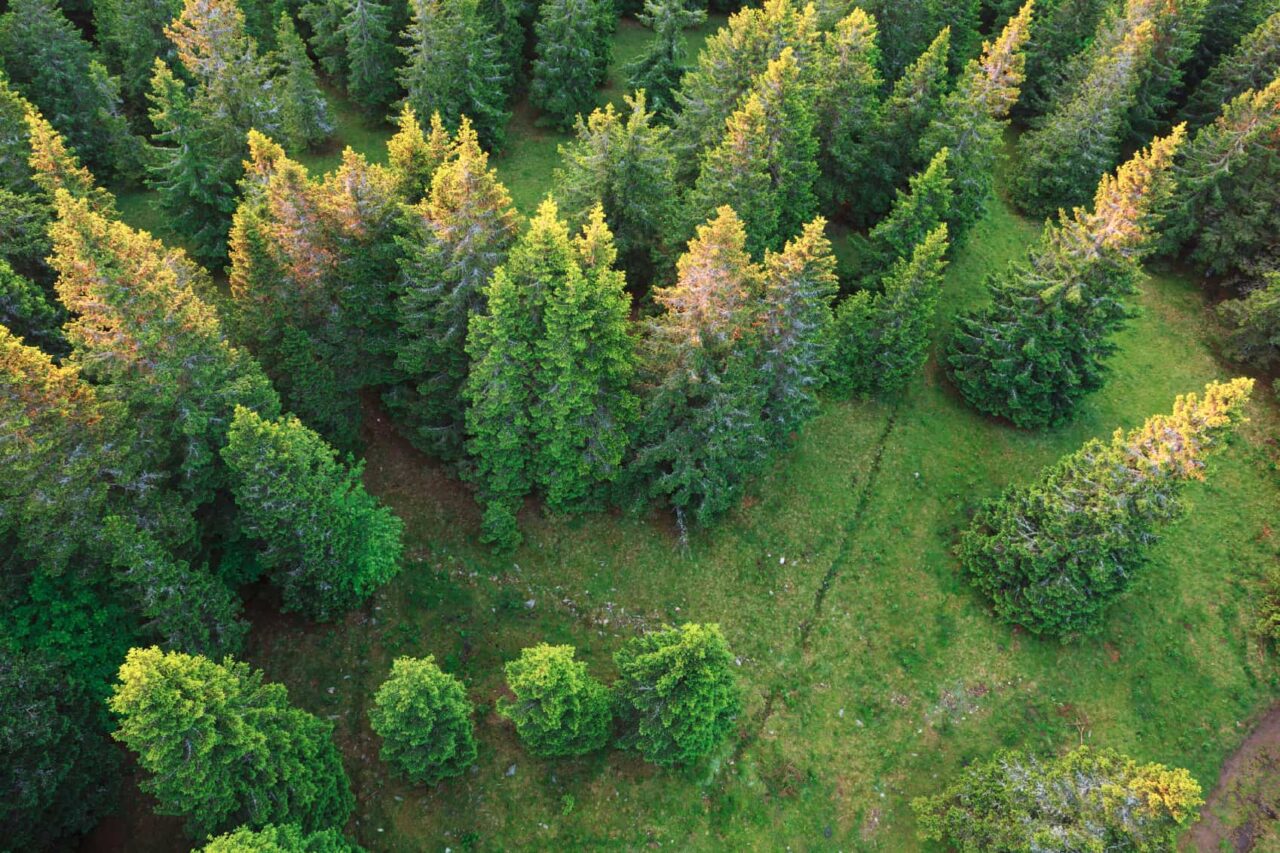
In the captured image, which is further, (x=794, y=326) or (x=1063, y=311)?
(x=1063, y=311)

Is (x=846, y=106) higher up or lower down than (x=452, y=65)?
higher up

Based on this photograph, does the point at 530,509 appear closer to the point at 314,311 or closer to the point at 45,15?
the point at 314,311

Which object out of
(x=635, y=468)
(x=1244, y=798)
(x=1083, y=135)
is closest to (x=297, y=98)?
(x=635, y=468)

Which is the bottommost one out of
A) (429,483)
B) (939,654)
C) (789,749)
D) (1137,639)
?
(429,483)

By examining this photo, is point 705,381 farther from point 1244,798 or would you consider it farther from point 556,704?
point 1244,798

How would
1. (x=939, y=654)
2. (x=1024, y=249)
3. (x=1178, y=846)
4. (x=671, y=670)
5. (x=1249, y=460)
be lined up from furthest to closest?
(x=1024, y=249), (x=1249, y=460), (x=939, y=654), (x=1178, y=846), (x=671, y=670)

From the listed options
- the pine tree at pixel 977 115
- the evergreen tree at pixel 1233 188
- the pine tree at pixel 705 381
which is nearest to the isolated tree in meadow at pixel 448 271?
the pine tree at pixel 705 381

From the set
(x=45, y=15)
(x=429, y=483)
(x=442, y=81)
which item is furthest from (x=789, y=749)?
(x=45, y=15)
